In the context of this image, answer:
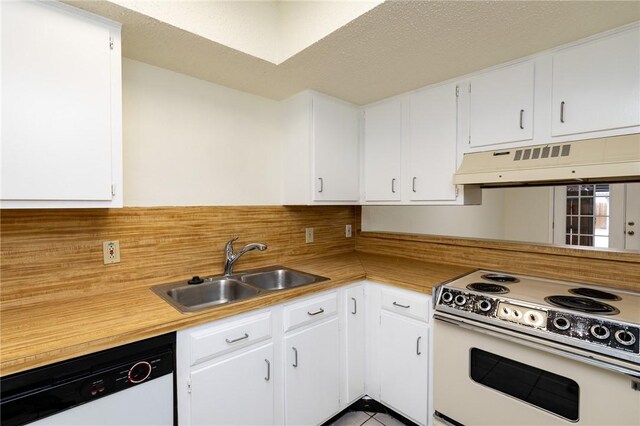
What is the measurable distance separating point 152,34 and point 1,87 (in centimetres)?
63

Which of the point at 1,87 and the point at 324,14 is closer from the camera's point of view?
the point at 1,87

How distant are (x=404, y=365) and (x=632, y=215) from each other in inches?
69.9

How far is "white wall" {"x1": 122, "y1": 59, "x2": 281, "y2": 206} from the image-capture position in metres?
1.66

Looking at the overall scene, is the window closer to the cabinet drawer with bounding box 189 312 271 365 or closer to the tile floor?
the tile floor

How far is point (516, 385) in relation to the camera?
1339 mm

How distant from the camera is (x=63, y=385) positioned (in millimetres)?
942

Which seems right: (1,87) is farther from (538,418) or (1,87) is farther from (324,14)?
(538,418)

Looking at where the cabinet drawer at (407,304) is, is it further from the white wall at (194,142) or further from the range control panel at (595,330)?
the white wall at (194,142)

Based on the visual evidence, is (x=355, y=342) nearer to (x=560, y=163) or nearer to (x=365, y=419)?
(x=365, y=419)

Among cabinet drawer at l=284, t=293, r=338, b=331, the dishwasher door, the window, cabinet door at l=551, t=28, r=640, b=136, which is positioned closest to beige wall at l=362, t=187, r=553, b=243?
the window

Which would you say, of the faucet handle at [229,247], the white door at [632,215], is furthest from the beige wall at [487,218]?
the faucet handle at [229,247]

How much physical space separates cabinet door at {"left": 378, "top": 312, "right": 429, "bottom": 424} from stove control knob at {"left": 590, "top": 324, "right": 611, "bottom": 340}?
0.71m

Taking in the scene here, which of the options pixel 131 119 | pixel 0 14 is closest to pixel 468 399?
pixel 131 119

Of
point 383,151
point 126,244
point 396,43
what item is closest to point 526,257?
point 383,151
